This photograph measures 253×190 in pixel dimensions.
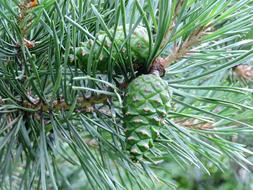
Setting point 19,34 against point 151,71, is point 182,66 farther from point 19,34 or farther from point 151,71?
point 19,34

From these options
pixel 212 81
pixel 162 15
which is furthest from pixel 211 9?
pixel 212 81

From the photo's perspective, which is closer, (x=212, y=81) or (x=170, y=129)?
(x=170, y=129)

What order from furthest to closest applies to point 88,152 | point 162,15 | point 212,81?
point 212,81
point 88,152
point 162,15

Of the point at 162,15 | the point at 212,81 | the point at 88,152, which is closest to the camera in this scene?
the point at 162,15

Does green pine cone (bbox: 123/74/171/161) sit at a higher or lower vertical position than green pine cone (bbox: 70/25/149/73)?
lower

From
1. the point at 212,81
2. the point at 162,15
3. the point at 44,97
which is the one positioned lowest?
the point at 212,81

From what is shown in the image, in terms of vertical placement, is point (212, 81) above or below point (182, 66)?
below

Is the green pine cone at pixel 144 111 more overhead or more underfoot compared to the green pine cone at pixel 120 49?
more underfoot
